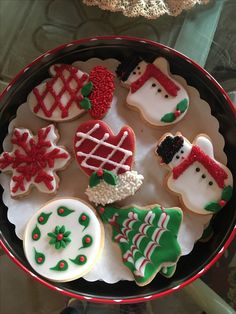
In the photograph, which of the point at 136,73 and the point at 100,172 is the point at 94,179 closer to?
the point at 100,172

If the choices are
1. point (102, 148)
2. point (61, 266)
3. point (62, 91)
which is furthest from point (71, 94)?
point (61, 266)

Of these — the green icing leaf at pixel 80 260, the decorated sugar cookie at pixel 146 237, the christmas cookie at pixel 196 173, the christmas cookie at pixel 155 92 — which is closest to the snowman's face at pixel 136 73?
the christmas cookie at pixel 155 92

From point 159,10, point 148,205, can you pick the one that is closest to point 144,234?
point 148,205

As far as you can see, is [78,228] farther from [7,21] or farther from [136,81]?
[7,21]

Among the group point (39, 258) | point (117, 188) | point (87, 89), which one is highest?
point (87, 89)

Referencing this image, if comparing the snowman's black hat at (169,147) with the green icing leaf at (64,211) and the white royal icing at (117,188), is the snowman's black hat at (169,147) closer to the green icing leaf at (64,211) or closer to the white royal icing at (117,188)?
the white royal icing at (117,188)

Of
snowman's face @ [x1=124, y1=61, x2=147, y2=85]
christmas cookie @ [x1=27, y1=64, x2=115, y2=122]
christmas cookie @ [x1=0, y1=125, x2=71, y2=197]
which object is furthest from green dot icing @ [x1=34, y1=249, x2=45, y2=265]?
snowman's face @ [x1=124, y1=61, x2=147, y2=85]
